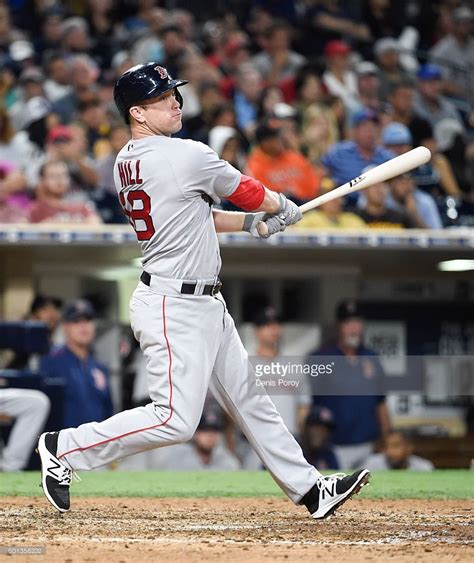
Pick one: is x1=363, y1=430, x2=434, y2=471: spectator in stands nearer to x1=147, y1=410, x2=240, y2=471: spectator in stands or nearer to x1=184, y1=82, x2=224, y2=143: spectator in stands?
x1=147, y1=410, x2=240, y2=471: spectator in stands

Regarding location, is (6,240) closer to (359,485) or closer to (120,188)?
(120,188)

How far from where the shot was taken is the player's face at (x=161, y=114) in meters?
4.34

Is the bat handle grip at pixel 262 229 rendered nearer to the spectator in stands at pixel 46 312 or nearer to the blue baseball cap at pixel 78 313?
the blue baseball cap at pixel 78 313

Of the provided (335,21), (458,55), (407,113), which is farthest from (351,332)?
(335,21)

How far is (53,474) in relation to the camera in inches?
169

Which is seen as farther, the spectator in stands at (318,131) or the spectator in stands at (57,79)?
the spectator in stands at (57,79)

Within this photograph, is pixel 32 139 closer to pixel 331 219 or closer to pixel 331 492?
pixel 331 219

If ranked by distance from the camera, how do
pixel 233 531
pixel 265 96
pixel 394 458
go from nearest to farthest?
pixel 233 531 < pixel 394 458 < pixel 265 96

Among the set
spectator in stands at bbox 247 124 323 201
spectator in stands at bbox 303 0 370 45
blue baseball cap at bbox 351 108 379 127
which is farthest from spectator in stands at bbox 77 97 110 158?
spectator in stands at bbox 303 0 370 45

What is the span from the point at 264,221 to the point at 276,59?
7.14m

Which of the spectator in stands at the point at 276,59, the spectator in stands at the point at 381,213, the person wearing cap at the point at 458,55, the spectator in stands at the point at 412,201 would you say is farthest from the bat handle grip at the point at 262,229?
the person wearing cap at the point at 458,55

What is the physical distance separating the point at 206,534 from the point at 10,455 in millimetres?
3320

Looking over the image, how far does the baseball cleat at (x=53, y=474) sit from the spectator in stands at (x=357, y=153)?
16.7 feet

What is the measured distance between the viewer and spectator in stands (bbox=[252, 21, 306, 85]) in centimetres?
1116
